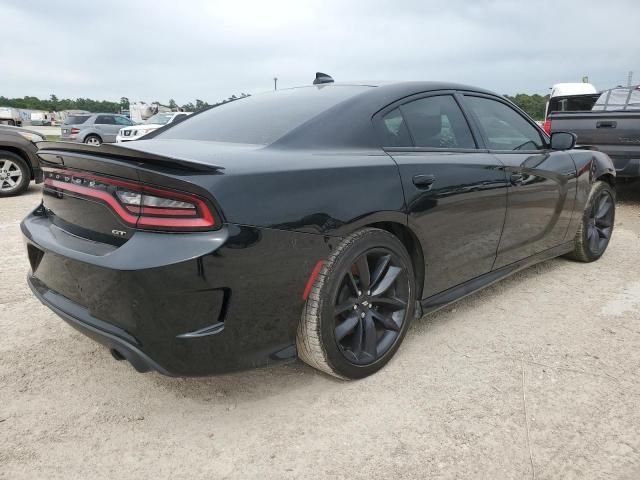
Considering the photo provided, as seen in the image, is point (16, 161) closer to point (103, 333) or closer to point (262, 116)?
point (262, 116)

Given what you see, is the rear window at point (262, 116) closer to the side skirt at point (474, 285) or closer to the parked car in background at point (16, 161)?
the side skirt at point (474, 285)

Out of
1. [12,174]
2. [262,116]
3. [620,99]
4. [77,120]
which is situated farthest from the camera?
[77,120]

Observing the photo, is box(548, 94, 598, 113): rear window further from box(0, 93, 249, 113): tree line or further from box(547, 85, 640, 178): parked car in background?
box(0, 93, 249, 113): tree line

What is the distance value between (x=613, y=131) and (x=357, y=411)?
620 cm

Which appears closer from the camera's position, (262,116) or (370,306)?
(370,306)

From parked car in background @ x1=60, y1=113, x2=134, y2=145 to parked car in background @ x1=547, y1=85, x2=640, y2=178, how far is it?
53.6ft

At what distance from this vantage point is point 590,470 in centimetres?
183

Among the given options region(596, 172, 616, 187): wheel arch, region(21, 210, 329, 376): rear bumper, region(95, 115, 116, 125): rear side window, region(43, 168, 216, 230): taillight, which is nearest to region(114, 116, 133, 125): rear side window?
region(95, 115, 116, 125): rear side window

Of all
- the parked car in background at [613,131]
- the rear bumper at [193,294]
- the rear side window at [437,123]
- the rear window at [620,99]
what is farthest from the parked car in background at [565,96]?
the rear bumper at [193,294]

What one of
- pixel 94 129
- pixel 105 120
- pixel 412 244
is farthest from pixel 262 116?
pixel 105 120

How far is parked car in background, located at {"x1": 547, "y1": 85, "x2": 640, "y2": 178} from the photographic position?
254 inches

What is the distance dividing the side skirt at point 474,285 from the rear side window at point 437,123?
83 cm

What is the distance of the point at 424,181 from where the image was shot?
253 cm

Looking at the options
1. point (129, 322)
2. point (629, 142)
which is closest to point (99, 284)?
point (129, 322)
